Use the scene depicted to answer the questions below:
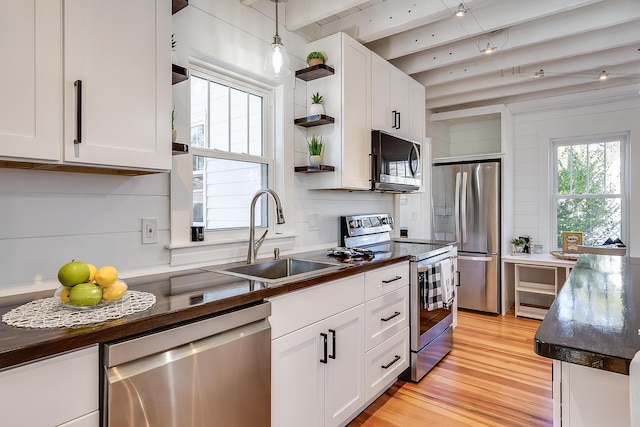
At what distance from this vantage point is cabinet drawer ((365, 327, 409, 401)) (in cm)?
221

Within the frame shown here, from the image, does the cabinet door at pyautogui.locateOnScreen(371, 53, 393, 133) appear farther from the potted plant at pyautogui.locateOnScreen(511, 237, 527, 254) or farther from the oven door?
the potted plant at pyautogui.locateOnScreen(511, 237, 527, 254)

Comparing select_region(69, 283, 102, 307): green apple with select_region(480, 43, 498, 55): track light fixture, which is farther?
select_region(480, 43, 498, 55): track light fixture

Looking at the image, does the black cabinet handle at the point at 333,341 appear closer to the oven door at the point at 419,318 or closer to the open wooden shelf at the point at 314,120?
the oven door at the point at 419,318

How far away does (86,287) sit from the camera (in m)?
1.12

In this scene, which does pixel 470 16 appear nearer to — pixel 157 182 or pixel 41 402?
pixel 157 182

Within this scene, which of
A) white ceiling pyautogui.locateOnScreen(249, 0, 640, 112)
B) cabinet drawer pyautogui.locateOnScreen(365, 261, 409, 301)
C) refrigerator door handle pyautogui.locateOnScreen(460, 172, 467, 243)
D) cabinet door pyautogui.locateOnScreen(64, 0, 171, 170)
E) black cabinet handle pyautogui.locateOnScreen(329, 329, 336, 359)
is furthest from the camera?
refrigerator door handle pyautogui.locateOnScreen(460, 172, 467, 243)

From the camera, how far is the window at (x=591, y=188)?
13.1 ft

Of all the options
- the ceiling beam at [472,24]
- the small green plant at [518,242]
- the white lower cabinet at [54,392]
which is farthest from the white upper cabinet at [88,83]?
the small green plant at [518,242]

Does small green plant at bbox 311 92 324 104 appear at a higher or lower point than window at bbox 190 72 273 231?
higher

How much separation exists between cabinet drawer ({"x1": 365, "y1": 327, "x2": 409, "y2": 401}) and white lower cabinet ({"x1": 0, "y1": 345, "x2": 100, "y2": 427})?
59.2 inches

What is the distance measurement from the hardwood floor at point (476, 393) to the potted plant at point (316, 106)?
6.36ft

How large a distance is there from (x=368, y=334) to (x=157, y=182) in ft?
4.69

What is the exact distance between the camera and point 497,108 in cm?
432

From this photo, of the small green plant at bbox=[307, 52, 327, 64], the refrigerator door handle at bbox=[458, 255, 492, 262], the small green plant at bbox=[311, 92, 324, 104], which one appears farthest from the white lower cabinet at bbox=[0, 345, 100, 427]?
the refrigerator door handle at bbox=[458, 255, 492, 262]
